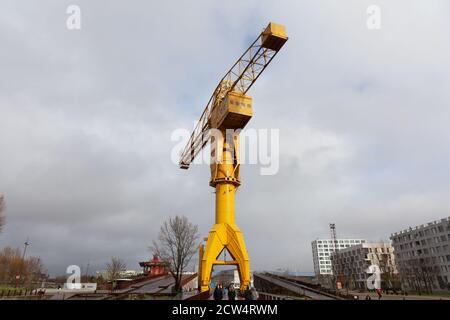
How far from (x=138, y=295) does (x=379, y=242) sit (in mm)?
75225

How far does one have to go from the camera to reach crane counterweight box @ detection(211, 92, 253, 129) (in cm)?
2034

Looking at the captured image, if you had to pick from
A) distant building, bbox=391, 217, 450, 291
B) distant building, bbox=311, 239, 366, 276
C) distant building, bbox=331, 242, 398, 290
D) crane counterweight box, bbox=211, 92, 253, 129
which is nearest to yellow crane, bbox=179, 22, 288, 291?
crane counterweight box, bbox=211, 92, 253, 129

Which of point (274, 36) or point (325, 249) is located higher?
point (274, 36)

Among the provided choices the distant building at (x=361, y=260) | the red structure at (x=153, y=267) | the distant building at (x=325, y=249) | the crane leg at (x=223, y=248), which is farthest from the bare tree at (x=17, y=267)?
the distant building at (x=325, y=249)

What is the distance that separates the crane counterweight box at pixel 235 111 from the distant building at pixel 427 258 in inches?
1792

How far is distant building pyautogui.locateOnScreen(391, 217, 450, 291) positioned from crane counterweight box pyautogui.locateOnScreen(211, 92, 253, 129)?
45.5 meters

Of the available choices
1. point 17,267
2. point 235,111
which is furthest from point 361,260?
point 17,267

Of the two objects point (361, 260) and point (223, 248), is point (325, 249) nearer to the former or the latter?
point (361, 260)

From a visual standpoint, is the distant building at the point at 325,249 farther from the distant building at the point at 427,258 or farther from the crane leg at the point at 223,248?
the crane leg at the point at 223,248

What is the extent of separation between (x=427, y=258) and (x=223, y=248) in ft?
175

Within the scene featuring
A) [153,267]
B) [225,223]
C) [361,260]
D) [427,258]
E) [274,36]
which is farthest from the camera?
[361,260]

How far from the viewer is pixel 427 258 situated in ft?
174

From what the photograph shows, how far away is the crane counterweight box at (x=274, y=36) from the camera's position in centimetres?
1827
